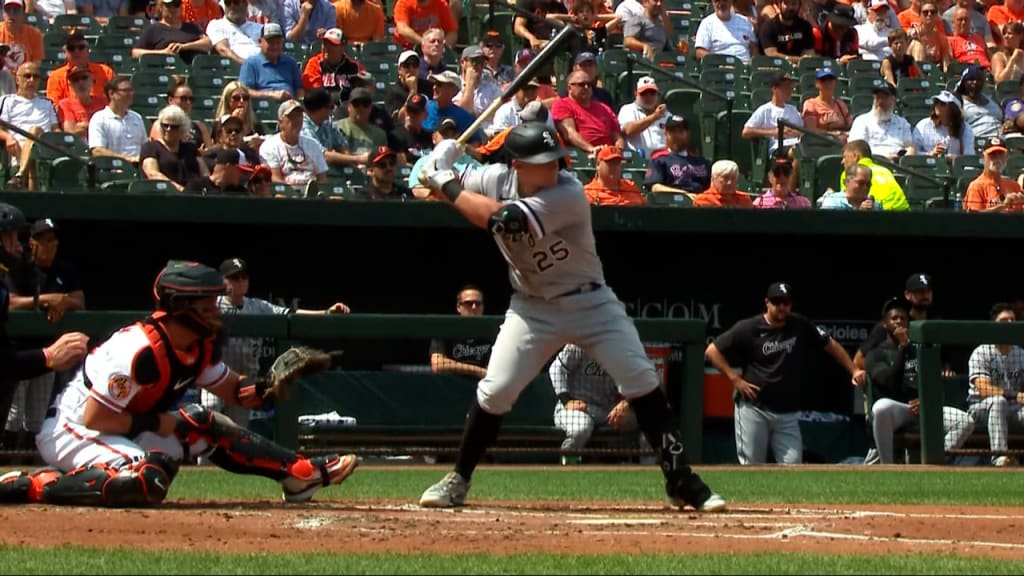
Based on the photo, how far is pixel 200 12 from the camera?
14.5 m

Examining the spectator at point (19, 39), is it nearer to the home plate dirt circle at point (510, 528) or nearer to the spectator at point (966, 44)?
the home plate dirt circle at point (510, 528)

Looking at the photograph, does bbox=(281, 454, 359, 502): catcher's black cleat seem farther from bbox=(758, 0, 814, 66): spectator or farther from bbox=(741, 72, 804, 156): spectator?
bbox=(758, 0, 814, 66): spectator

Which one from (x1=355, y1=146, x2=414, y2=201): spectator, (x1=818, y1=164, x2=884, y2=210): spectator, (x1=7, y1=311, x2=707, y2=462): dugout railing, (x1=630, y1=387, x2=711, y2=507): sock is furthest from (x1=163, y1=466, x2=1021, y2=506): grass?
(x1=818, y1=164, x2=884, y2=210): spectator

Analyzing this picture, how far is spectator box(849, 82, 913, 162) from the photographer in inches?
564

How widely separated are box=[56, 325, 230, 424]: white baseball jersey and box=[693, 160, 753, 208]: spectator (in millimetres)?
6155

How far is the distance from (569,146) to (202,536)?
7799 mm

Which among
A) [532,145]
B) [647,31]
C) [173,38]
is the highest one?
[532,145]

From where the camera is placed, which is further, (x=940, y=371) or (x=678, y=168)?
(x=678, y=168)

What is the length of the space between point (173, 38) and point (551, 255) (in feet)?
25.8

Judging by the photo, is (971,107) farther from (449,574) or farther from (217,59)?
(449,574)

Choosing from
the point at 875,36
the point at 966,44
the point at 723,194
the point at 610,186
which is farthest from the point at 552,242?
the point at 966,44

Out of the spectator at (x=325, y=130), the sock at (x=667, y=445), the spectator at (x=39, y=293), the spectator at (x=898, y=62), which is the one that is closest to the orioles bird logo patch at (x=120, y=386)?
the sock at (x=667, y=445)

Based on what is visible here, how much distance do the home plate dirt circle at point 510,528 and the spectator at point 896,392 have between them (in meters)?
3.88

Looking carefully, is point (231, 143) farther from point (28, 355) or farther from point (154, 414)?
point (154, 414)
